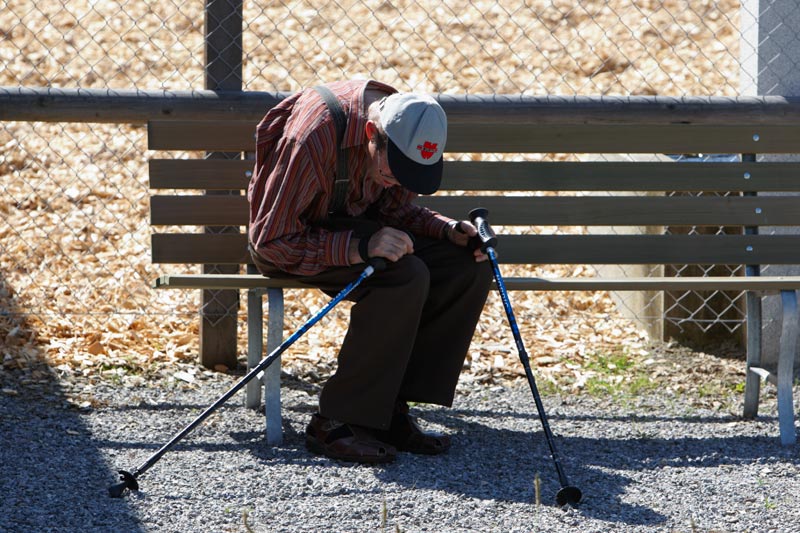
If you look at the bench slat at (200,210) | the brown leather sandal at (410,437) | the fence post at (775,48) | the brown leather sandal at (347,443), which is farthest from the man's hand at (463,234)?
the fence post at (775,48)

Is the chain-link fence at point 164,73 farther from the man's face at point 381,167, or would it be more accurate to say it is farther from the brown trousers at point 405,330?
the brown trousers at point 405,330

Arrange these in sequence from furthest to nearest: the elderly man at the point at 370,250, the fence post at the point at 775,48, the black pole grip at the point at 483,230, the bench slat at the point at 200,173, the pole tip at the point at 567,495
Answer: the fence post at the point at 775,48
the bench slat at the point at 200,173
the black pole grip at the point at 483,230
the elderly man at the point at 370,250
the pole tip at the point at 567,495

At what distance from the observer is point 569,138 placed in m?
4.36

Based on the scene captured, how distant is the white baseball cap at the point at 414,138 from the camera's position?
11.2ft

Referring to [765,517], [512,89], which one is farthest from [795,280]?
[512,89]

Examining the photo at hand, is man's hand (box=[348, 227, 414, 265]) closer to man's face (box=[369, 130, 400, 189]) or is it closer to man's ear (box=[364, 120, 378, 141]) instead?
man's face (box=[369, 130, 400, 189])

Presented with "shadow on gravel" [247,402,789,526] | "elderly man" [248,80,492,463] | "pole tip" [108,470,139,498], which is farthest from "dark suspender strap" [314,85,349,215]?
"pole tip" [108,470,139,498]

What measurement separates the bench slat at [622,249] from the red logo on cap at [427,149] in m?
0.94

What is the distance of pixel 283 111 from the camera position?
378 centimetres

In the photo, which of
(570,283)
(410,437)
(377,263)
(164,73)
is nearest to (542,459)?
(410,437)

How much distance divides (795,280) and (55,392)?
295cm

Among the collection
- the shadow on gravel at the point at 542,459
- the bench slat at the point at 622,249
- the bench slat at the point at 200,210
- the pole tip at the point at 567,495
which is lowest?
the shadow on gravel at the point at 542,459

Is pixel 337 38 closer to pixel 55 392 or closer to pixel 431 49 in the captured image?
pixel 431 49

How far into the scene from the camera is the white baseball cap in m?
3.41
